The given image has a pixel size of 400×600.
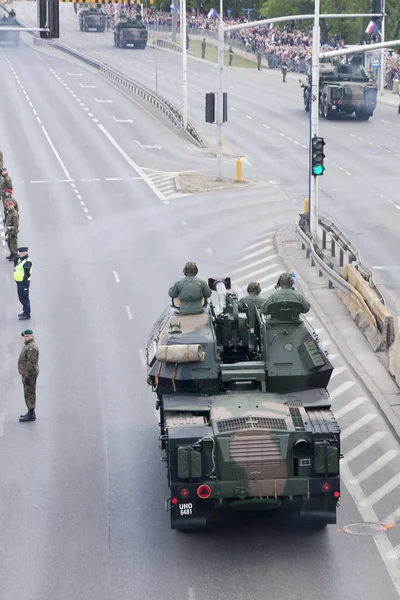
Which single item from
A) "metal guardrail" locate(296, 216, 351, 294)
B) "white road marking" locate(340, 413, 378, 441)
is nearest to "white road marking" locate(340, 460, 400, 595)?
"white road marking" locate(340, 413, 378, 441)

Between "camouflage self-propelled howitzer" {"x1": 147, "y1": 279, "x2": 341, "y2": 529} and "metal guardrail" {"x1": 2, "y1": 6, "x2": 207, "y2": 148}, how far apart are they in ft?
142

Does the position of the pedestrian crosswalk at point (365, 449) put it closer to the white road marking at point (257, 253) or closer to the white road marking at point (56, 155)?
the white road marking at point (257, 253)

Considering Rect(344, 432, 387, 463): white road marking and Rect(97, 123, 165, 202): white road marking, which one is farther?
Rect(97, 123, 165, 202): white road marking

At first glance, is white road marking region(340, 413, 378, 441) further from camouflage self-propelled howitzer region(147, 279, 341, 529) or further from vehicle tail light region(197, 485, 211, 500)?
vehicle tail light region(197, 485, 211, 500)

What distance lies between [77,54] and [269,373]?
8458cm

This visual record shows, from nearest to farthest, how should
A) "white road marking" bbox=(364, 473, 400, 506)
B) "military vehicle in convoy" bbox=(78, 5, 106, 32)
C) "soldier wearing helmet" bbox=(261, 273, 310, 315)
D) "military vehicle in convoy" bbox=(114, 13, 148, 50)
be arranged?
1. "white road marking" bbox=(364, 473, 400, 506)
2. "soldier wearing helmet" bbox=(261, 273, 310, 315)
3. "military vehicle in convoy" bbox=(114, 13, 148, 50)
4. "military vehicle in convoy" bbox=(78, 5, 106, 32)

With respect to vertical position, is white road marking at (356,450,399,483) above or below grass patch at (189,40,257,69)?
below

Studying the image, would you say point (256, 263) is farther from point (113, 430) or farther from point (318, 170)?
point (113, 430)

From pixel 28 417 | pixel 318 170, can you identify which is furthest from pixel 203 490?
pixel 318 170

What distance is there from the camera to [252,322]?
19812 mm

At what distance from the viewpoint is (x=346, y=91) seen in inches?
2608

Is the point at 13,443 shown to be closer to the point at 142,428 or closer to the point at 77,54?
the point at 142,428

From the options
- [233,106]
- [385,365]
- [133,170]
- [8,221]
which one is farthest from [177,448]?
[233,106]

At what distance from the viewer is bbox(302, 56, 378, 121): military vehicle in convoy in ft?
219
